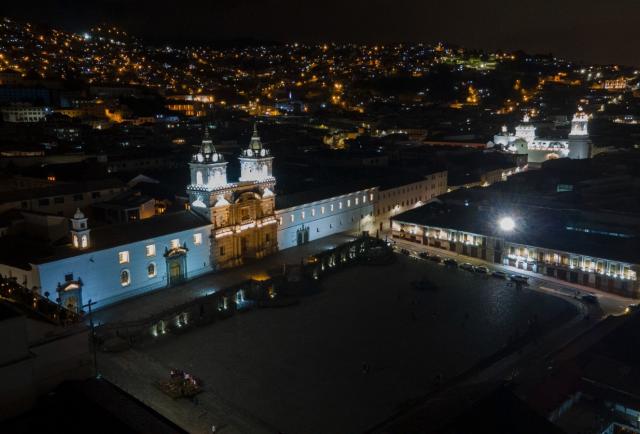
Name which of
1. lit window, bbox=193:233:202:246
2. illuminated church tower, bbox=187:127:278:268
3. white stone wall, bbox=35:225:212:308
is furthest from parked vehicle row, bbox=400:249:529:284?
white stone wall, bbox=35:225:212:308

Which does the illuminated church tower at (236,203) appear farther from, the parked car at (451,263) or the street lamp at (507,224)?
the street lamp at (507,224)

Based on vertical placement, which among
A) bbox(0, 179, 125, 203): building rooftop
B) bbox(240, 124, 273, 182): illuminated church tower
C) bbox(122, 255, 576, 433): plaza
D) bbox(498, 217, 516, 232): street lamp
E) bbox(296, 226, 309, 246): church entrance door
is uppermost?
bbox(240, 124, 273, 182): illuminated church tower

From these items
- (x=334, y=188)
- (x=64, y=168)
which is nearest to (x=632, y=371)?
(x=334, y=188)

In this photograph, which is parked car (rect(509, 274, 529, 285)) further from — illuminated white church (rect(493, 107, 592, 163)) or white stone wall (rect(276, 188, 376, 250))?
illuminated white church (rect(493, 107, 592, 163))

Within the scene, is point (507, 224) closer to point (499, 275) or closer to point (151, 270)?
point (499, 275)

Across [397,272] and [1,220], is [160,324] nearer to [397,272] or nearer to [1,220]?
[1,220]

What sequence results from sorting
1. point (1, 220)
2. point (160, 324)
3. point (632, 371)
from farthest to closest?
point (1, 220)
point (160, 324)
point (632, 371)
